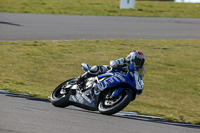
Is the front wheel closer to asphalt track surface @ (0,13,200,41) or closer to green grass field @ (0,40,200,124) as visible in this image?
green grass field @ (0,40,200,124)

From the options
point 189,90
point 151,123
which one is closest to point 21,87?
point 151,123

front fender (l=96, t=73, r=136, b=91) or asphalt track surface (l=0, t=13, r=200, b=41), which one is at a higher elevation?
asphalt track surface (l=0, t=13, r=200, b=41)

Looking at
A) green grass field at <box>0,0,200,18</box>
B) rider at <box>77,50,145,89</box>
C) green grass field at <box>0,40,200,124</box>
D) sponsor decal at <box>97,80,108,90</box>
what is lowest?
green grass field at <box>0,40,200,124</box>

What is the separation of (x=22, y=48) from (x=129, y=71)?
1064 cm

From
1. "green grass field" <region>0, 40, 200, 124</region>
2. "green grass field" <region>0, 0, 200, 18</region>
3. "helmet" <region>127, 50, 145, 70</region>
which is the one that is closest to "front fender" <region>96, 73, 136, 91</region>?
"helmet" <region>127, 50, 145, 70</region>

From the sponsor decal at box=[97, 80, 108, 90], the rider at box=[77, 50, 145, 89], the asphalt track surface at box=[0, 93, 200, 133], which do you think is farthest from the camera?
the rider at box=[77, 50, 145, 89]

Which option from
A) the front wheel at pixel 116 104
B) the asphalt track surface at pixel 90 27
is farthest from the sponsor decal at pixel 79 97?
the asphalt track surface at pixel 90 27

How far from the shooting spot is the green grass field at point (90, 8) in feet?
88.5

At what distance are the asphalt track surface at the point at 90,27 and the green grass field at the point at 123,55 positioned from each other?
1.11m

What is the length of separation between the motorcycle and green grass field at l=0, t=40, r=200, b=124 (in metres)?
1.65

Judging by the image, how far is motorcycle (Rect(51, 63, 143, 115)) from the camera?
7.59 metres

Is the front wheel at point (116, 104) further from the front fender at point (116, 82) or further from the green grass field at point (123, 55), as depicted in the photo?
the green grass field at point (123, 55)

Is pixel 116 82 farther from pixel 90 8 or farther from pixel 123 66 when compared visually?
pixel 90 8

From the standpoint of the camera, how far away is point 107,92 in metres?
7.89
